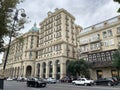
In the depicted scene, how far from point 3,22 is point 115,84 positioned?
24.6 meters

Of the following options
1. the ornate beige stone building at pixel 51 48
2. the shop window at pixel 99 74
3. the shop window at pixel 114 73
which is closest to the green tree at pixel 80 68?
the shop window at pixel 99 74

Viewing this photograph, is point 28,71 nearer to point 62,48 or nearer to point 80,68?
point 62,48

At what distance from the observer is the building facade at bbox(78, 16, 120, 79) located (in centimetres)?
4019

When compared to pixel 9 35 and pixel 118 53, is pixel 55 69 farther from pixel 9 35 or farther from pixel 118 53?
pixel 9 35

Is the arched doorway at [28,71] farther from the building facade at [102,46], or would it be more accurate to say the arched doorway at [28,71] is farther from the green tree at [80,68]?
the building facade at [102,46]

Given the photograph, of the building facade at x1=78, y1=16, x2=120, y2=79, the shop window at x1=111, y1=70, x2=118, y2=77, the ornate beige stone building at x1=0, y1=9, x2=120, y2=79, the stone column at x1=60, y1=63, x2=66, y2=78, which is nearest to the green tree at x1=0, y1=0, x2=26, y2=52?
the ornate beige stone building at x1=0, y1=9, x2=120, y2=79

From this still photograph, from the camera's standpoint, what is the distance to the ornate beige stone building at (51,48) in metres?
59.0

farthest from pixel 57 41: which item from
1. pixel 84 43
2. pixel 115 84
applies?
pixel 115 84

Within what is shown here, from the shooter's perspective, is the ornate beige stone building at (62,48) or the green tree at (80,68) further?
the green tree at (80,68)

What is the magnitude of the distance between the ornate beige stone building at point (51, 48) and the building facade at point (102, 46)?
39.9ft

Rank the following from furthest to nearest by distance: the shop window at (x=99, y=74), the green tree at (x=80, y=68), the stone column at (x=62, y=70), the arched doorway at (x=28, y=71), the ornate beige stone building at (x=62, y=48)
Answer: the arched doorway at (x=28, y=71)
the stone column at (x=62, y=70)
the green tree at (x=80, y=68)
the shop window at (x=99, y=74)
the ornate beige stone building at (x=62, y=48)

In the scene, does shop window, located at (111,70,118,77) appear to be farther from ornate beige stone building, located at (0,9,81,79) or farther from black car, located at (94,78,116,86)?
ornate beige stone building, located at (0,9,81,79)

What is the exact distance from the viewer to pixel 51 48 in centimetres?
6444

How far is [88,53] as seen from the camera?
46.3 m
